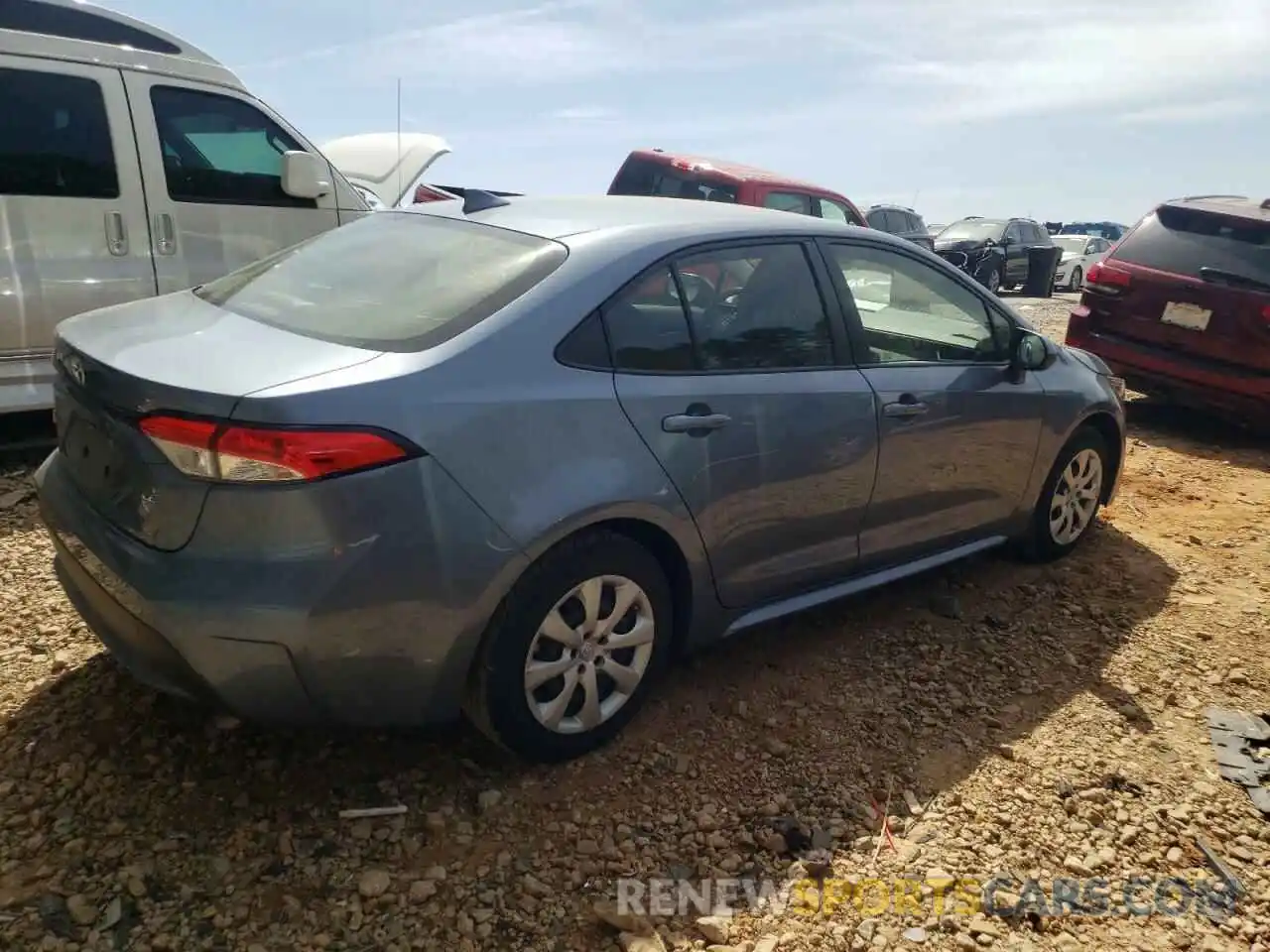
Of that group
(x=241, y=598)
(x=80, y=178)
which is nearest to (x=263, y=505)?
(x=241, y=598)

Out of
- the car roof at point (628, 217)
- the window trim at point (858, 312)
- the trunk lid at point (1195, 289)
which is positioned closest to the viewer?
the car roof at point (628, 217)

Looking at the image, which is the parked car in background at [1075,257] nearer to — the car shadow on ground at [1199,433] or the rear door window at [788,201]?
the rear door window at [788,201]

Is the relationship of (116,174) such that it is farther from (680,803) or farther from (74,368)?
(680,803)

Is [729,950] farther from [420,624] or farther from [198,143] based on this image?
[198,143]

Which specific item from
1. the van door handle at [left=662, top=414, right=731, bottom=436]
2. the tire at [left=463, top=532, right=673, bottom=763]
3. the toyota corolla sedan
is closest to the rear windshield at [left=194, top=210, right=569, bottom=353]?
the toyota corolla sedan

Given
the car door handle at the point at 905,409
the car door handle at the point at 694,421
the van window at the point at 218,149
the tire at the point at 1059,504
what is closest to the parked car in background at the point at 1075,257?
the tire at the point at 1059,504

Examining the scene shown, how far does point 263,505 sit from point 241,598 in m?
0.22

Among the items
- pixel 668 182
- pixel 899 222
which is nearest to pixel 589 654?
pixel 668 182

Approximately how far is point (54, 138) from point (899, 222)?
14.4 metres

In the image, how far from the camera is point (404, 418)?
7.38ft

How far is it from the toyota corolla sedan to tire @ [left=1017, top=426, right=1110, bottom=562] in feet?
2.76

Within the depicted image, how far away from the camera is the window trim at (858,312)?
3.35 meters

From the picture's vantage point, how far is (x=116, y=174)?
4945 millimetres

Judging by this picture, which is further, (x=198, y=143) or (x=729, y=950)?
(x=198, y=143)
